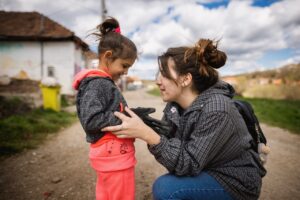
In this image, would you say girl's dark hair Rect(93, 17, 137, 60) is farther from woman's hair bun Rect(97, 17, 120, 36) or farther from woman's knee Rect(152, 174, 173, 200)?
woman's knee Rect(152, 174, 173, 200)

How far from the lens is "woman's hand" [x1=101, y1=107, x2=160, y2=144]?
61.8 inches

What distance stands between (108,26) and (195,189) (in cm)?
159

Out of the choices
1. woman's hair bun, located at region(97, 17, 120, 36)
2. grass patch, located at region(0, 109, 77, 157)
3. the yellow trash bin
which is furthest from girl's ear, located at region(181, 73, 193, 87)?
the yellow trash bin

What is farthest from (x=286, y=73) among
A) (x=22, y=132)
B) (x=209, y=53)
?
(x=209, y=53)

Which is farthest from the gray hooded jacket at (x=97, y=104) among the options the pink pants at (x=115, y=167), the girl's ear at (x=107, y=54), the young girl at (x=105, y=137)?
the girl's ear at (x=107, y=54)

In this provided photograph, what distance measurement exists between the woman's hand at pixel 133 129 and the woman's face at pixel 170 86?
0.36 m

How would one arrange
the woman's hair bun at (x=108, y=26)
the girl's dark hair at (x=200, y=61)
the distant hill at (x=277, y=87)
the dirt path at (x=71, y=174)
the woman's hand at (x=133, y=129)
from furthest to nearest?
the distant hill at (x=277, y=87) → the dirt path at (x=71, y=174) → the woman's hair bun at (x=108, y=26) → the girl's dark hair at (x=200, y=61) → the woman's hand at (x=133, y=129)

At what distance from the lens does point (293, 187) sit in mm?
3158

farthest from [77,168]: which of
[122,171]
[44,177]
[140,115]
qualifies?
[140,115]

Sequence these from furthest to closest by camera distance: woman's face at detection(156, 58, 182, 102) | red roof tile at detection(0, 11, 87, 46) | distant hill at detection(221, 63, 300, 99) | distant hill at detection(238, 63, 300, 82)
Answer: distant hill at detection(238, 63, 300, 82), distant hill at detection(221, 63, 300, 99), red roof tile at detection(0, 11, 87, 46), woman's face at detection(156, 58, 182, 102)

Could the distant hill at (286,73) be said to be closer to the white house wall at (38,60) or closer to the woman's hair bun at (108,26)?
the white house wall at (38,60)

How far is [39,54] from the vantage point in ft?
50.0

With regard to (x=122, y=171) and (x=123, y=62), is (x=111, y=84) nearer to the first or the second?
(x=123, y=62)

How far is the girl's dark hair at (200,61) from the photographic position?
1.68 meters
